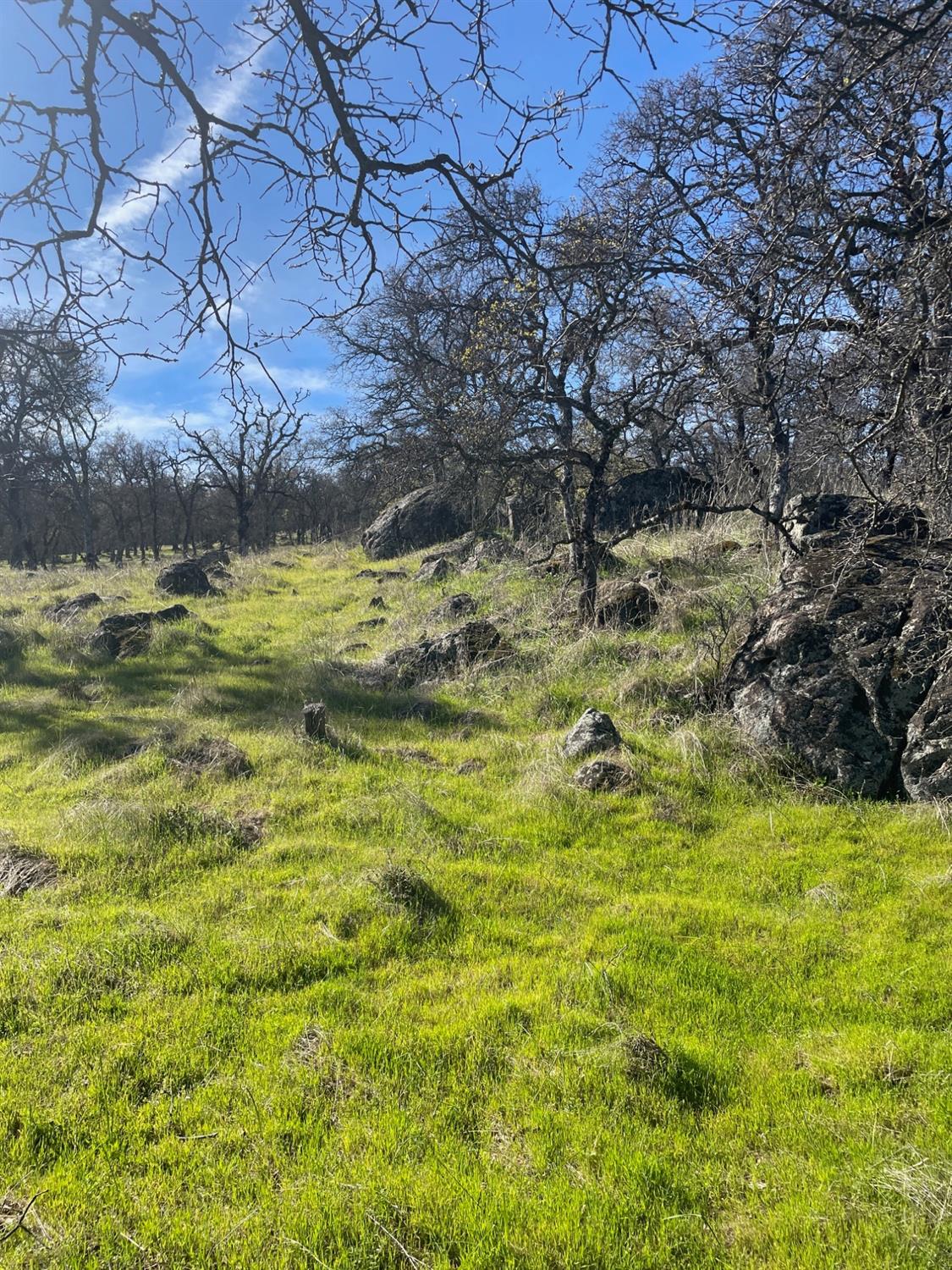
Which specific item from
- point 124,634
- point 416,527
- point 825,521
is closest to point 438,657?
point 825,521

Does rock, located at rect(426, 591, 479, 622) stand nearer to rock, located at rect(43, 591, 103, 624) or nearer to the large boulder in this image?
the large boulder

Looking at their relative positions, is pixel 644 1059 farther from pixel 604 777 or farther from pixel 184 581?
pixel 184 581

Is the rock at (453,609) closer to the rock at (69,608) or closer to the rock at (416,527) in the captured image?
the rock at (69,608)

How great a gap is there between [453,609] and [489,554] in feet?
13.3

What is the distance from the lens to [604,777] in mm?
5883

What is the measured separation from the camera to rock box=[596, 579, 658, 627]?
30.5ft

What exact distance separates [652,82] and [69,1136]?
14342 millimetres

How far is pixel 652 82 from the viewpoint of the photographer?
11.2 meters

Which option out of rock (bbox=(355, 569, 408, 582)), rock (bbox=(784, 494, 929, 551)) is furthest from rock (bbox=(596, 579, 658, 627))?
rock (bbox=(355, 569, 408, 582))

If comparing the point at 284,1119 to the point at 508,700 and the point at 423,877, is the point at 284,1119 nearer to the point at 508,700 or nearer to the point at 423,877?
the point at 423,877

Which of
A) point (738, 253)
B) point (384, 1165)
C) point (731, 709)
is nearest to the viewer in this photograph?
point (384, 1165)

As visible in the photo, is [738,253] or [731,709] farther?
[731,709]

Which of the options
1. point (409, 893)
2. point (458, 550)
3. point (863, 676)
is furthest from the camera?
point (458, 550)

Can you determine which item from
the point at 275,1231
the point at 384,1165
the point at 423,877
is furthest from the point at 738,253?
the point at 275,1231
